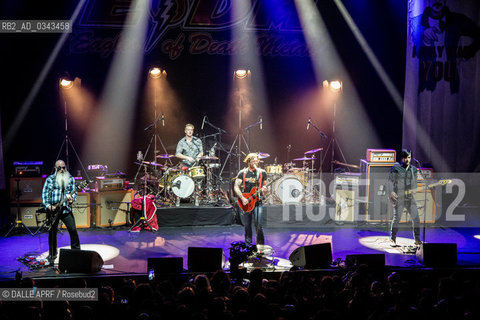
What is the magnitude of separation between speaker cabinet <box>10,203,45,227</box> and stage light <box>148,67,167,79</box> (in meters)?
5.14

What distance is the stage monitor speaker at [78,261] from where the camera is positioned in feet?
24.9

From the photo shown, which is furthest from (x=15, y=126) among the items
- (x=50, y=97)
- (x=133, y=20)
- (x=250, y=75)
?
(x=250, y=75)

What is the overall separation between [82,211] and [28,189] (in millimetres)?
1516

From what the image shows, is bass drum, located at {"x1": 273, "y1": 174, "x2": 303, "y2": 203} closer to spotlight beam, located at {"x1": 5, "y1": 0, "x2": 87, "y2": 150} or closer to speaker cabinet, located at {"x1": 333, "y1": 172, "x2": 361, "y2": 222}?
speaker cabinet, located at {"x1": 333, "y1": 172, "x2": 361, "y2": 222}

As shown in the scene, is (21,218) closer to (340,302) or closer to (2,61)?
(2,61)

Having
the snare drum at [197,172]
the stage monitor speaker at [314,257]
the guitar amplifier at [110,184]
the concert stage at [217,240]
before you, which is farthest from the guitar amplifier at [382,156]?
the guitar amplifier at [110,184]

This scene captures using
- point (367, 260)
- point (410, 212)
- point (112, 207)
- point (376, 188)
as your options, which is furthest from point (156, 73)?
point (367, 260)

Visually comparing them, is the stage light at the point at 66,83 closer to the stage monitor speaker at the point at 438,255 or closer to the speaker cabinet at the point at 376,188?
the speaker cabinet at the point at 376,188

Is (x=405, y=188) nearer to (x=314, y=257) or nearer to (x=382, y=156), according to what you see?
(x=382, y=156)

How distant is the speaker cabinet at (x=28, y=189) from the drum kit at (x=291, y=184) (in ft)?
20.1

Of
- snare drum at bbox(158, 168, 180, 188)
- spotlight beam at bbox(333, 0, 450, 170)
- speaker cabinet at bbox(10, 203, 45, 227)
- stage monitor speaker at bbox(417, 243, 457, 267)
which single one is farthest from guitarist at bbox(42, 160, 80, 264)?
spotlight beam at bbox(333, 0, 450, 170)

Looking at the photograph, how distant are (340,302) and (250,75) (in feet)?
34.6

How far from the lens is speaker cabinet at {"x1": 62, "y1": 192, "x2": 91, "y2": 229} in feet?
38.5

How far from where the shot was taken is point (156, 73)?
14016 millimetres
